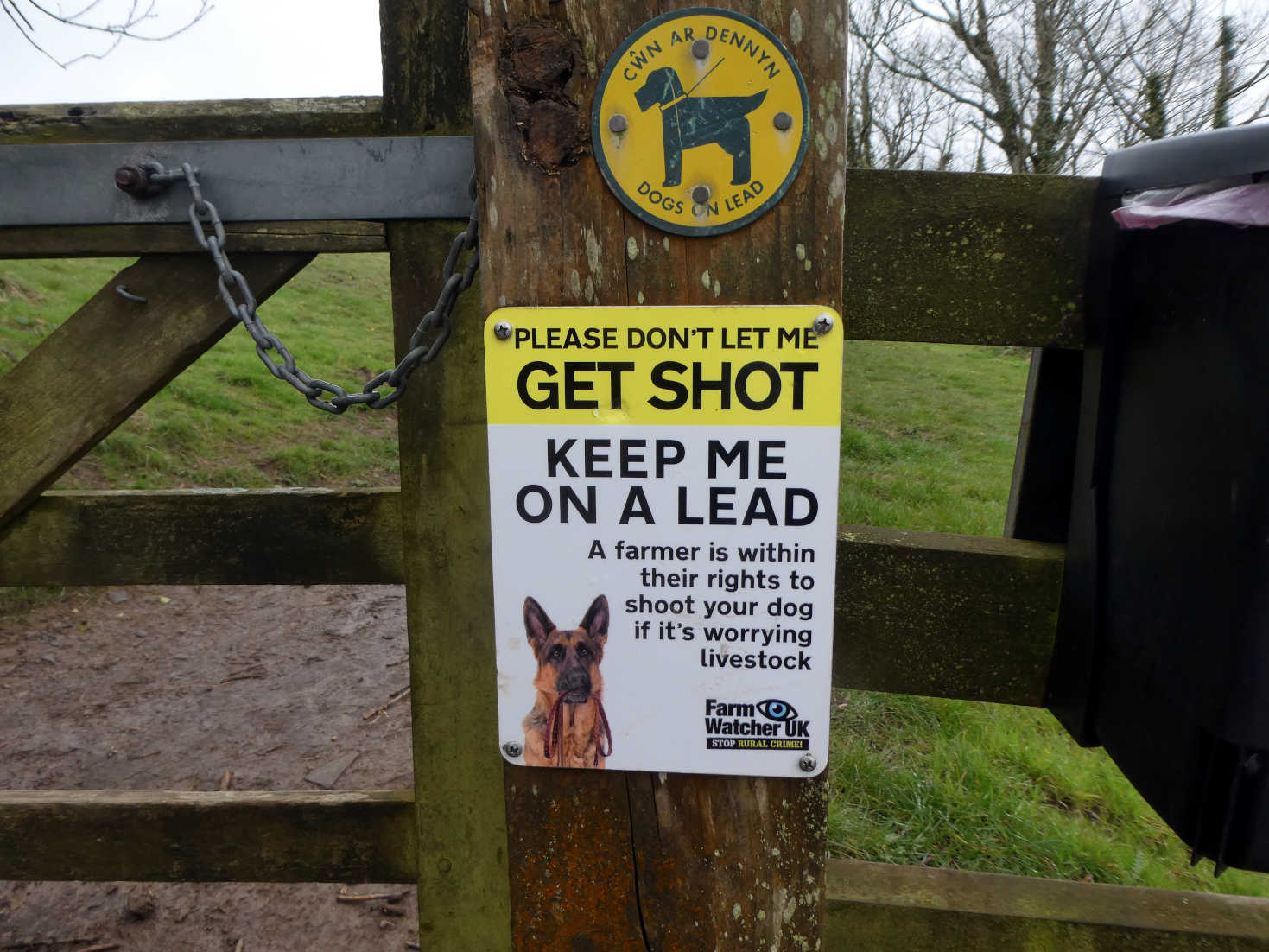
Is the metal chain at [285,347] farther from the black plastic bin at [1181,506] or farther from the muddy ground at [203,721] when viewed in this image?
the muddy ground at [203,721]

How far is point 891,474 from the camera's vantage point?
6348mm

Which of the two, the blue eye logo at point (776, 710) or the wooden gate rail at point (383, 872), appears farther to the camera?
the wooden gate rail at point (383, 872)

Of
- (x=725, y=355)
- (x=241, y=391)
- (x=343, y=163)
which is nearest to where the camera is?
(x=725, y=355)

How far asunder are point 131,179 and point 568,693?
103 centimetres

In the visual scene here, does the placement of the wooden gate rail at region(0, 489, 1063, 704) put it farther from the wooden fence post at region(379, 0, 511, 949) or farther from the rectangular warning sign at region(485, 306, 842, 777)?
the rectangular warning sign at region(485, 306, 842, 777)

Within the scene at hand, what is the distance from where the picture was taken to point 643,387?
3.75ft

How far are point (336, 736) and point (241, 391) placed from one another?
497 centimetres

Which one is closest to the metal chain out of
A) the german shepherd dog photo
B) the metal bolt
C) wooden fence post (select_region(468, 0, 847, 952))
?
the metal bolt

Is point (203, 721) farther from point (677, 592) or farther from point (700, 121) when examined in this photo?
point (700, 121)

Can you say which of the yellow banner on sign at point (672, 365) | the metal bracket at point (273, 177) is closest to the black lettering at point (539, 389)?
the yellow banner on sign at point (672, 365)

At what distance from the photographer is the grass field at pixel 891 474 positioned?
2574 millimetres

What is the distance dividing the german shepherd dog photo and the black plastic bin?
765 mm

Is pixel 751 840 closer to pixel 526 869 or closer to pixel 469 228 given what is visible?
pixel 526 869

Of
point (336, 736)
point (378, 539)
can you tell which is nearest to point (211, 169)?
point (378, 539)
